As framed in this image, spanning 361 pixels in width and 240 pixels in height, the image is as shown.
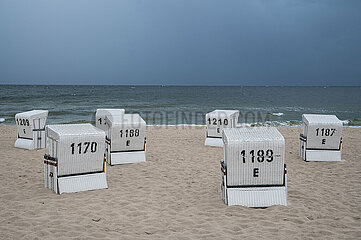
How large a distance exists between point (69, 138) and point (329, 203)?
5.73m

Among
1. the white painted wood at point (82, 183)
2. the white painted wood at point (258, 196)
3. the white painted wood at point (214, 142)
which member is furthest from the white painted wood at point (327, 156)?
the white painted wood at point (82, 183)

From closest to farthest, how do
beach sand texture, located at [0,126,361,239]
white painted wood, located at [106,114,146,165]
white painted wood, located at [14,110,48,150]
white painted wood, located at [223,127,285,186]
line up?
beach sand texture, located at [0,126,361,239] → white painted wood, located at [223,127,285,186] → white painted wood, located at [106,114,146,165] → white painted wood, located at [14,110,48,150]

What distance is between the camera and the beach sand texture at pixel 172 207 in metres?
5.57

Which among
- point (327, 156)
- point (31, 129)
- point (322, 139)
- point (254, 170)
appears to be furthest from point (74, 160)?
point (327, 156)

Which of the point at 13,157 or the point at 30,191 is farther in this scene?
the point at 13,157

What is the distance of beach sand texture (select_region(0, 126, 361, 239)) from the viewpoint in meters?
5.57

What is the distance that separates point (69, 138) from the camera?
7500 mm

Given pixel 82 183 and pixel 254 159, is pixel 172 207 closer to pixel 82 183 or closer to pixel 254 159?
pixel 254 159

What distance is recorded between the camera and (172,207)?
22.5 ft

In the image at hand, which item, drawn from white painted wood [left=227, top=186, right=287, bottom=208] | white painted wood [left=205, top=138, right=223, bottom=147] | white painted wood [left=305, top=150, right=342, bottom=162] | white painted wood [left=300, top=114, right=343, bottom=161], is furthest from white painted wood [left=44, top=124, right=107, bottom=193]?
white painted wood [left=305, top=150, right=342, bottom=162]

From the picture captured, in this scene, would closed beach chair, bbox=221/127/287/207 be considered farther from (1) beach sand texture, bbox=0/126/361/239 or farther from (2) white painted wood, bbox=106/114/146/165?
(2) white painted wood, bbox=106/114/146/165

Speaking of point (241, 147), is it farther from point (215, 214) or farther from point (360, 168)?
point (360, 168)

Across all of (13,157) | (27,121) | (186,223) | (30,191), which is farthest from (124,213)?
(27,121)

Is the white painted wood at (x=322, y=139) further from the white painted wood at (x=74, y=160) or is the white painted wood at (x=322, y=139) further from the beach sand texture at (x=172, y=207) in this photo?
the white painted wood at (x=74, y=160)
